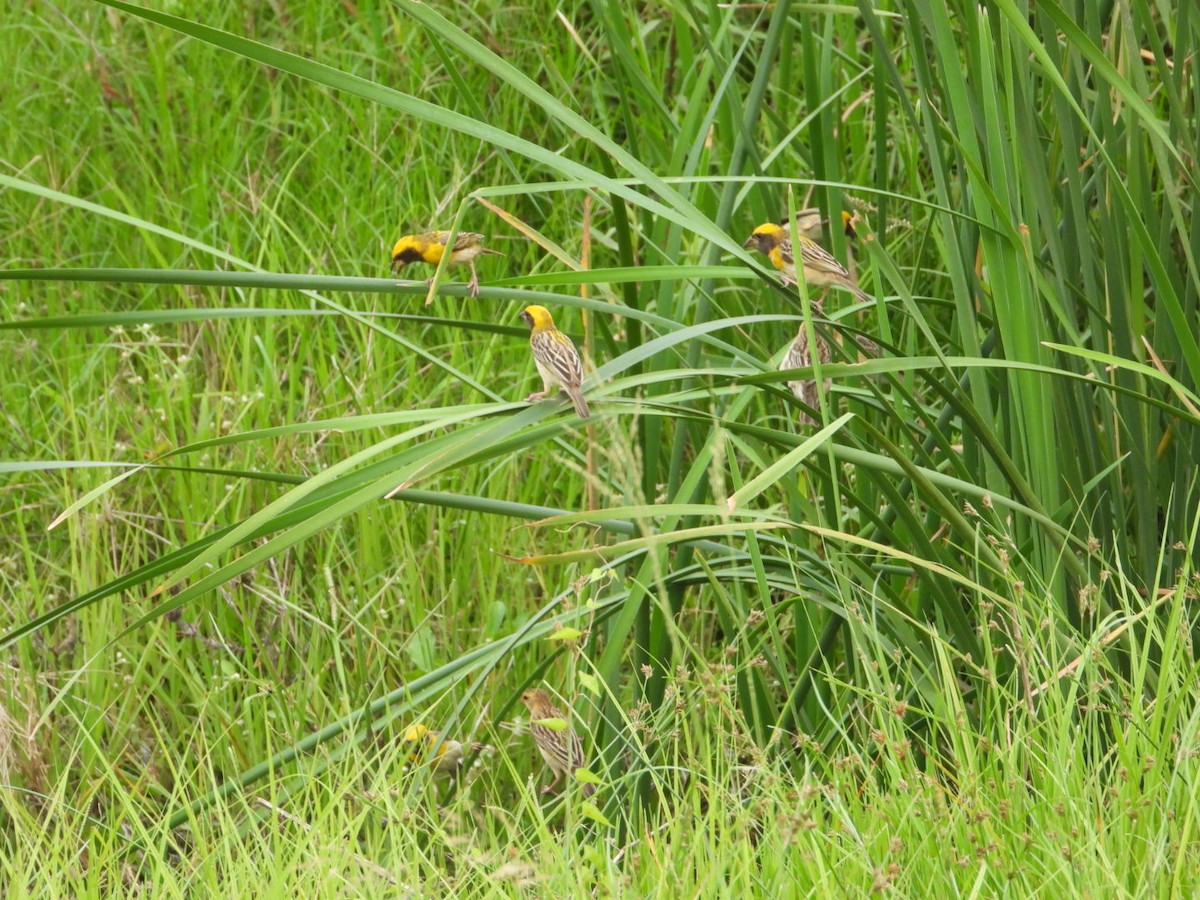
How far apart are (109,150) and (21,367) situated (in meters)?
1.29

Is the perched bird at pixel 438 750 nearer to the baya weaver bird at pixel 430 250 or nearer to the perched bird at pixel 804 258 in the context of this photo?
the baya weaver bird at pixel 430 250

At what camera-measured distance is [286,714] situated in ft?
10.6

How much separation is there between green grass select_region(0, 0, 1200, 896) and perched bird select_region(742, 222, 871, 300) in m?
0.11

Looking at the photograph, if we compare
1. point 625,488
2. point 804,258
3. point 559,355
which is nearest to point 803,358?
point 804,258

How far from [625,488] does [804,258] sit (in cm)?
139

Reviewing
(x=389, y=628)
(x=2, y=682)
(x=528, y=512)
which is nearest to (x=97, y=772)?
(x=2, y=682)

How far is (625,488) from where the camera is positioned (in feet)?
5.26

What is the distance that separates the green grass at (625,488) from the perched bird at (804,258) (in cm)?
11

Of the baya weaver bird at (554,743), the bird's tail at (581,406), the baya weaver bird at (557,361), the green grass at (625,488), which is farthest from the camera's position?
the baya weaver bird at (554,743)

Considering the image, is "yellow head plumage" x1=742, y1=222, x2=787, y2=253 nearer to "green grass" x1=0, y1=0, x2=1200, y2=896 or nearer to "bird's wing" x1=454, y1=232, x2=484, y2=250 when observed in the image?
"green grass" x1=0, y1=0, x2=1200, y2=896

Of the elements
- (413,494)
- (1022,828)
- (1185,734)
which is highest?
(413,494)

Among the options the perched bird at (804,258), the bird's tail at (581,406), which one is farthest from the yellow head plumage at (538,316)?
the bird's tail at (581,406)

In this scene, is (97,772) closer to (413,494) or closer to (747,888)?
(413,494)

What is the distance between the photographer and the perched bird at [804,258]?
2.79 meters
